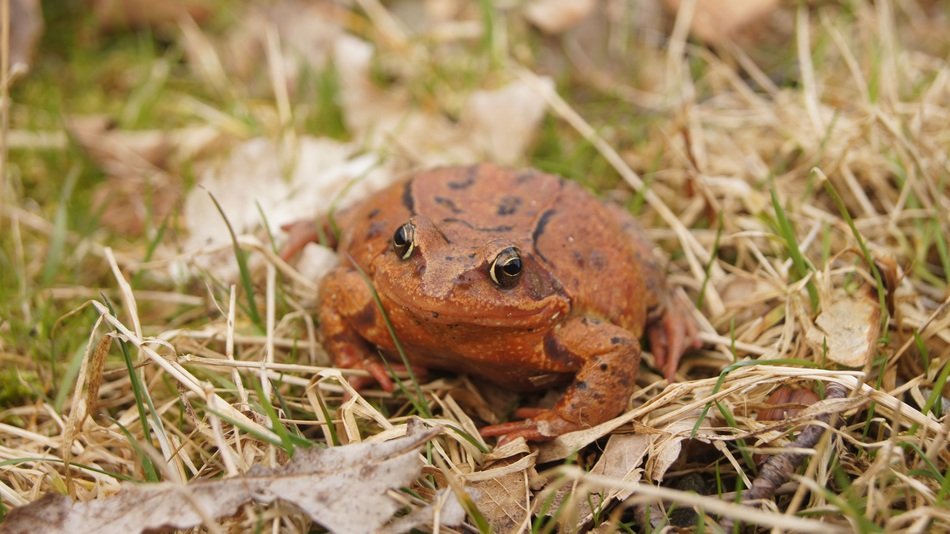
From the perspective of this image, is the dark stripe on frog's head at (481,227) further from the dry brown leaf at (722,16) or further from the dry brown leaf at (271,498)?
the dry brown leaf at (722,16)

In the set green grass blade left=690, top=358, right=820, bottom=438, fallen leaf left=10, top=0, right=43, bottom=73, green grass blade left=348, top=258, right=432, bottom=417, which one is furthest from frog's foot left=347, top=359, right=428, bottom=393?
fallen leaf left=10, top=0, right=43, bottom=73

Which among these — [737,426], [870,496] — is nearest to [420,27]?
[737,426]

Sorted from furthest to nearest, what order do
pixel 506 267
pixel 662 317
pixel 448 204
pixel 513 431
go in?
pixel 662 317, pixel 448 204, pixel 513 431, pixel 506 267

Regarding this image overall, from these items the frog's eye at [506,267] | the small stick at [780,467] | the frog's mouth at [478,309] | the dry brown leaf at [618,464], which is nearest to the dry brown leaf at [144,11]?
the frog's mouth at [478,309]

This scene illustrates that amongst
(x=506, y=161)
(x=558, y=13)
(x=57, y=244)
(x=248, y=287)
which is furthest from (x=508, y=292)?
(x=558, y=13)

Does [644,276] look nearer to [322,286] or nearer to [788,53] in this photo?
[322,286]

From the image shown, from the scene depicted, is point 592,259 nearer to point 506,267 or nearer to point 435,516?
point 506,267
